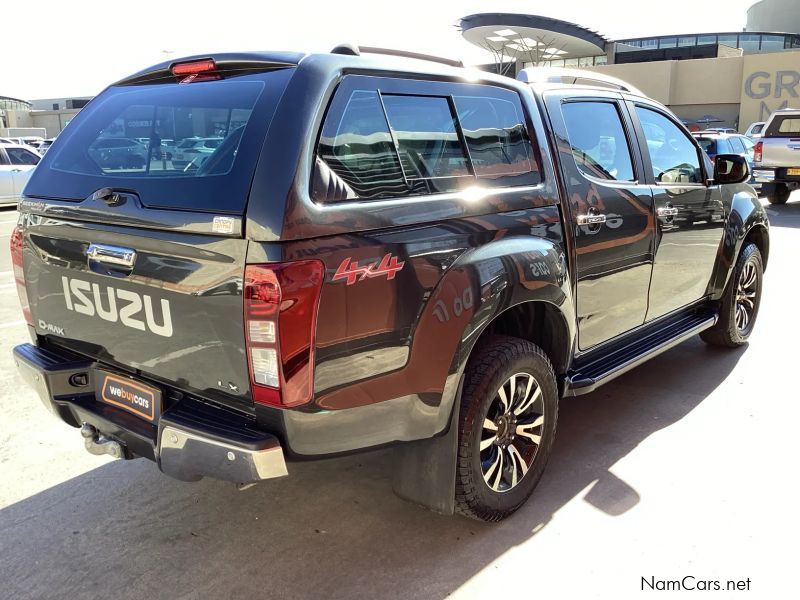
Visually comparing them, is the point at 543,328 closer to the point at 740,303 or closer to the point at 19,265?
the point at 19,265

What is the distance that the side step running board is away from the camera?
3389 millimetres

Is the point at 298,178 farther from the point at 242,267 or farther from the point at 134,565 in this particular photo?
the point at 134,565

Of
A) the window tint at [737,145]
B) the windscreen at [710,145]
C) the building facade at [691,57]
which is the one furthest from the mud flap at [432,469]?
the building facade at [691,57]

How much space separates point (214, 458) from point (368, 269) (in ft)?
2.59

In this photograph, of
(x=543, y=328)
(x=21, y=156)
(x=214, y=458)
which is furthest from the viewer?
(x=21, y=156)

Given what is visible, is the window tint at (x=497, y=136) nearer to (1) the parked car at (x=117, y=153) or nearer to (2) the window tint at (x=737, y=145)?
(1) the parked car at (x=117, y=153)

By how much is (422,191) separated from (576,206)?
1.06m

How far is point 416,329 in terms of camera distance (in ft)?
7.90

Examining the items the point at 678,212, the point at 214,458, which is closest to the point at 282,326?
the point at 214,458

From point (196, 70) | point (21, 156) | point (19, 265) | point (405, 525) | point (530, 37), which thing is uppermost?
point (530, 37)

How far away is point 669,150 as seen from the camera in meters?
4.33

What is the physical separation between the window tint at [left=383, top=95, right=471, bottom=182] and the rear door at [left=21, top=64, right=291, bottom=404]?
464 millimetres

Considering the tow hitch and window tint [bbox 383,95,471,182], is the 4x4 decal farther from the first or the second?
the tow hitch

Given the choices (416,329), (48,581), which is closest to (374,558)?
(416,329)
